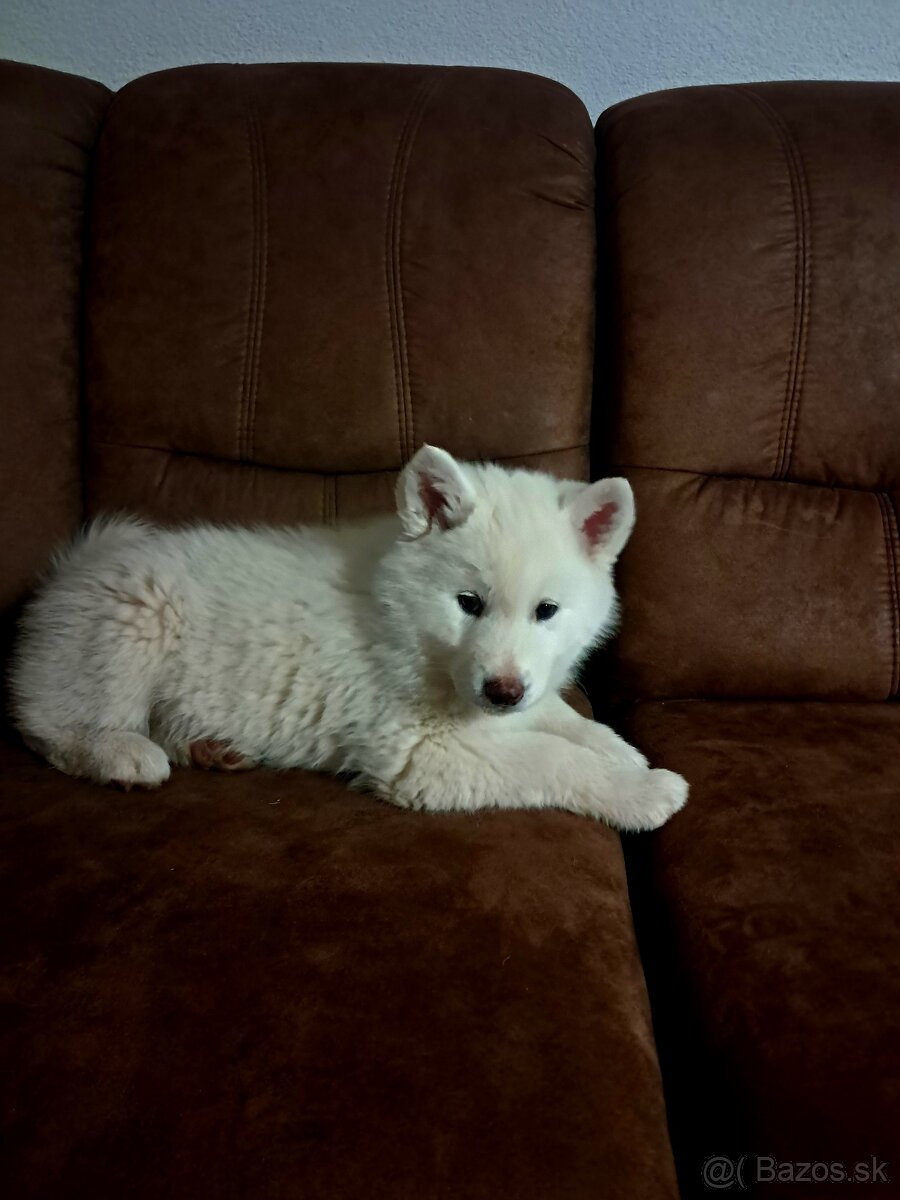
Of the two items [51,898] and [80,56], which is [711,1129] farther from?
[80,56]

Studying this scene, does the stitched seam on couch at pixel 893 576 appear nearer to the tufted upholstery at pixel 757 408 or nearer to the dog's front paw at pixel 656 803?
the tufted upholstery at pixel 757 408

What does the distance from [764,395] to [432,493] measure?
0.85 m

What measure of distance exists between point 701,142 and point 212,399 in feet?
4.23

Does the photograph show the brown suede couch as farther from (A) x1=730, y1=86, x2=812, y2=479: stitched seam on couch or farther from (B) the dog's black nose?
(B) the dog's black nose

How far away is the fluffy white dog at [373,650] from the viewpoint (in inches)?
64.9

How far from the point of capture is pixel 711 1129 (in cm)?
114

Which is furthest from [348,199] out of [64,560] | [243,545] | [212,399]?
[64,560]

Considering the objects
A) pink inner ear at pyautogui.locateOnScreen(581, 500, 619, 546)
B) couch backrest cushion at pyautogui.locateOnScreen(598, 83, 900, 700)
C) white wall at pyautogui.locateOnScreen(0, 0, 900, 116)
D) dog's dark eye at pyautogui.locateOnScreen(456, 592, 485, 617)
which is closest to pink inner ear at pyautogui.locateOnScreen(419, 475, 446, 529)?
dog's dark eye at pyautogui.locateOnScreen(456, 592, 485, 617)

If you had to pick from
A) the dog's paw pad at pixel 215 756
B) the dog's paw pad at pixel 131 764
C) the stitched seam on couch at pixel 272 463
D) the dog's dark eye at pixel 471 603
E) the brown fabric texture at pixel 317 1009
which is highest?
the stitched seam on couch at pixel 272 463

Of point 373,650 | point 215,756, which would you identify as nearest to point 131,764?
point 215,756

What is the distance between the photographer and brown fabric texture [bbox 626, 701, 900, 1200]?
106cm

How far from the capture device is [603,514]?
5.72 feet

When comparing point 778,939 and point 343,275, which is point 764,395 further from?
point 778,939


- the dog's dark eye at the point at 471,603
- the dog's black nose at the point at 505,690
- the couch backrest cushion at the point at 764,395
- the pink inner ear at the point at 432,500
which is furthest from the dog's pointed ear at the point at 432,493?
the couch backrest cushion at the point at 764,395
